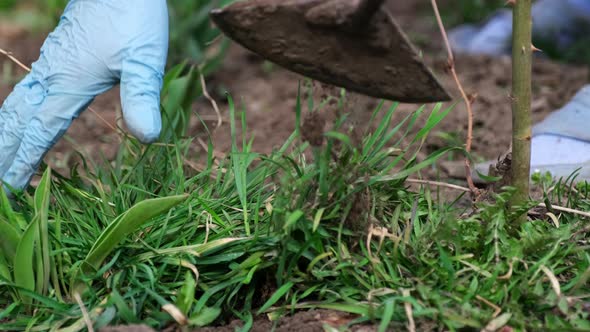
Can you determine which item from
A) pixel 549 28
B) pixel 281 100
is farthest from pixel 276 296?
pixel 549 28

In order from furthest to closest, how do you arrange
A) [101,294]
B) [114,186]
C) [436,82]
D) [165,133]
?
1. [165,133]
2. [114,186]
3. [101,294]
4. [436,82]

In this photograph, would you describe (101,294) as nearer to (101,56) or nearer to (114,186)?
(114,186)

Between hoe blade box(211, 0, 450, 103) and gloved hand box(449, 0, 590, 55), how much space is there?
2.90 m

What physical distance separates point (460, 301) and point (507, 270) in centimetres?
16

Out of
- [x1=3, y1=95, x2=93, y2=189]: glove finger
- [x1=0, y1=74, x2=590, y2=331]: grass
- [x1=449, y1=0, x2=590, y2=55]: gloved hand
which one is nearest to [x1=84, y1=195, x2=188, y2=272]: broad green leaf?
[x1=0, y1=74, x2=590, y2=331]: grass

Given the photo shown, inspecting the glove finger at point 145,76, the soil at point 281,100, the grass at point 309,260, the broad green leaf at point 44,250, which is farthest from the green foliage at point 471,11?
the broad green leaf at point 44,250

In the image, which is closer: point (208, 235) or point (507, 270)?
point (507, 270)

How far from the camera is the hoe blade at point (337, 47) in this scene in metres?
1.53

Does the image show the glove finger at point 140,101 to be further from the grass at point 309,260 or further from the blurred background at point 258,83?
the blurred background at point 258,83

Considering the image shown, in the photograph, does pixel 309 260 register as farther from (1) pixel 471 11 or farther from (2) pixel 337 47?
(1) pixel 471 11

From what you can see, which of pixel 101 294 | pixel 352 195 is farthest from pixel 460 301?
pixel 101 294

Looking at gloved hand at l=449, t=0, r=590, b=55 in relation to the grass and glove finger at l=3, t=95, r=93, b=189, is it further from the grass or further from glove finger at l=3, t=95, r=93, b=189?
glove finger at l=3, t=95, r=93, b=189

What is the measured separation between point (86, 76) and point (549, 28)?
307 cm

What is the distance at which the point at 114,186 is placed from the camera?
2160mm
